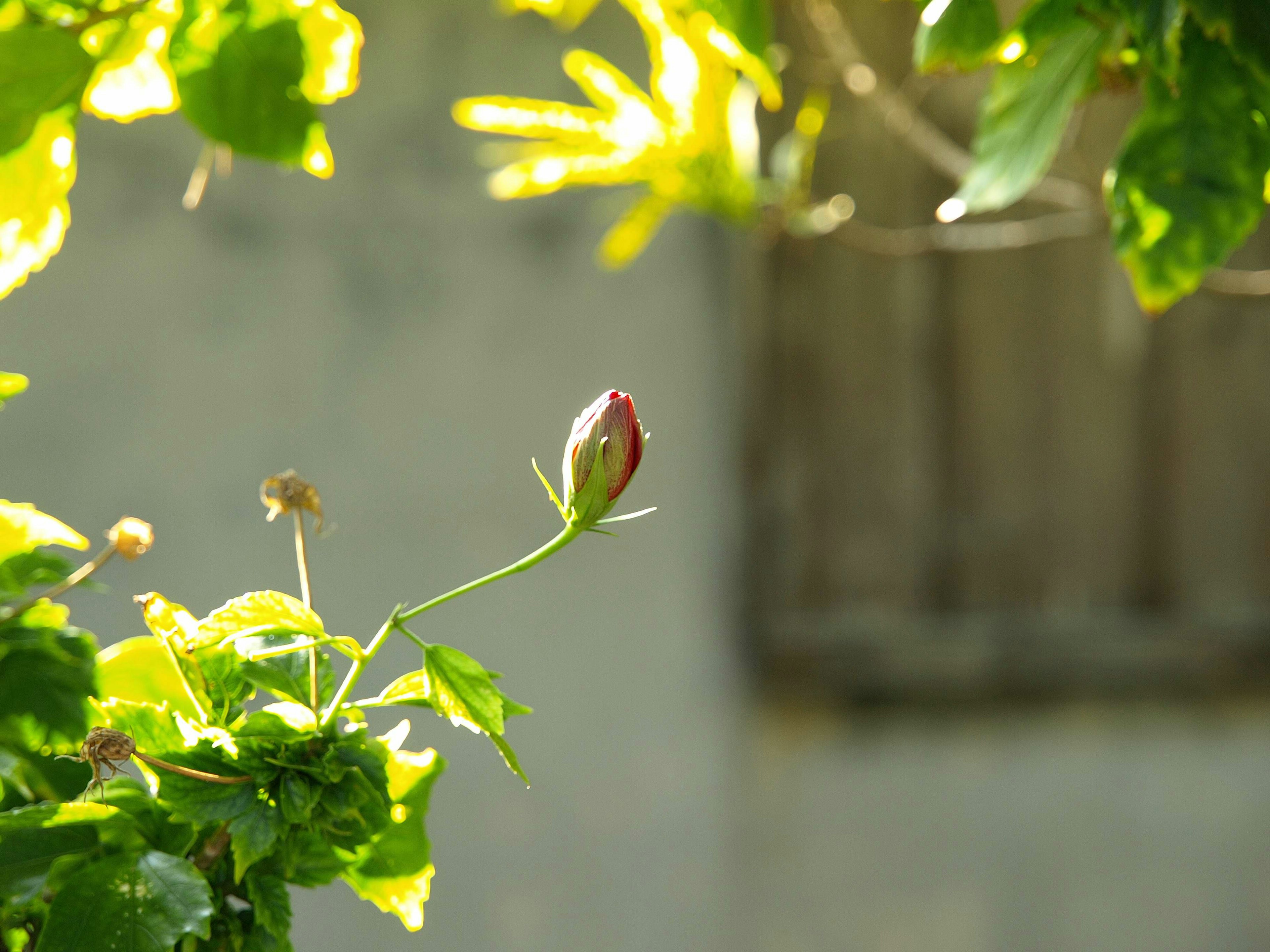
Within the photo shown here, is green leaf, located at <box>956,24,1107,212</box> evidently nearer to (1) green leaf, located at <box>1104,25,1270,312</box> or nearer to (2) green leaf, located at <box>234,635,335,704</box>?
(1) green leaf, located at <box>1104,25,1270,312</box>

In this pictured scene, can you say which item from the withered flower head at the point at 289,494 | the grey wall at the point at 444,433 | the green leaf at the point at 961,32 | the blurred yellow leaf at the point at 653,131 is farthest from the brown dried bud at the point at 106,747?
the grey wall at the point at 444,433

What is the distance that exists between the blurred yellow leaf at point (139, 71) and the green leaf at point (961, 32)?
0.32 metres

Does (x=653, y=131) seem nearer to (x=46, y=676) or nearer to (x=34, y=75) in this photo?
(x=34, y=75)

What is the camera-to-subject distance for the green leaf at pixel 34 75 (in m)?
0.43

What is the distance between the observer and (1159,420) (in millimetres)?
1880

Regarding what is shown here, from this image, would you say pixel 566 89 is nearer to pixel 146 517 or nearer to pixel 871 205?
pixel 871 205

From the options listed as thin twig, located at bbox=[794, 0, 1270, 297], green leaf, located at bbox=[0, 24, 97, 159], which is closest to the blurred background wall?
thin twig, located at bbox=[794, 0, 1270, 297]

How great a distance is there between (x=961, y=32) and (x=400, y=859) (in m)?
0.42

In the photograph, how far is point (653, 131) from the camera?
89cm

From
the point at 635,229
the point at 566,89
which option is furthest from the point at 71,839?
the point at 566,89

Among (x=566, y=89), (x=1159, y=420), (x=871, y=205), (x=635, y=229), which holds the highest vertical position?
(x=566, y=89)

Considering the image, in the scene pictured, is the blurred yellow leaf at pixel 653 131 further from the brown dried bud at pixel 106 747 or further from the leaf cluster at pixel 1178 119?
the brown dried bud at pixel 106 747

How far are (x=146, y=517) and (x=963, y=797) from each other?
1.42 m

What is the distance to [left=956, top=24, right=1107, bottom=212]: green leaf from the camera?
1.72 ft
